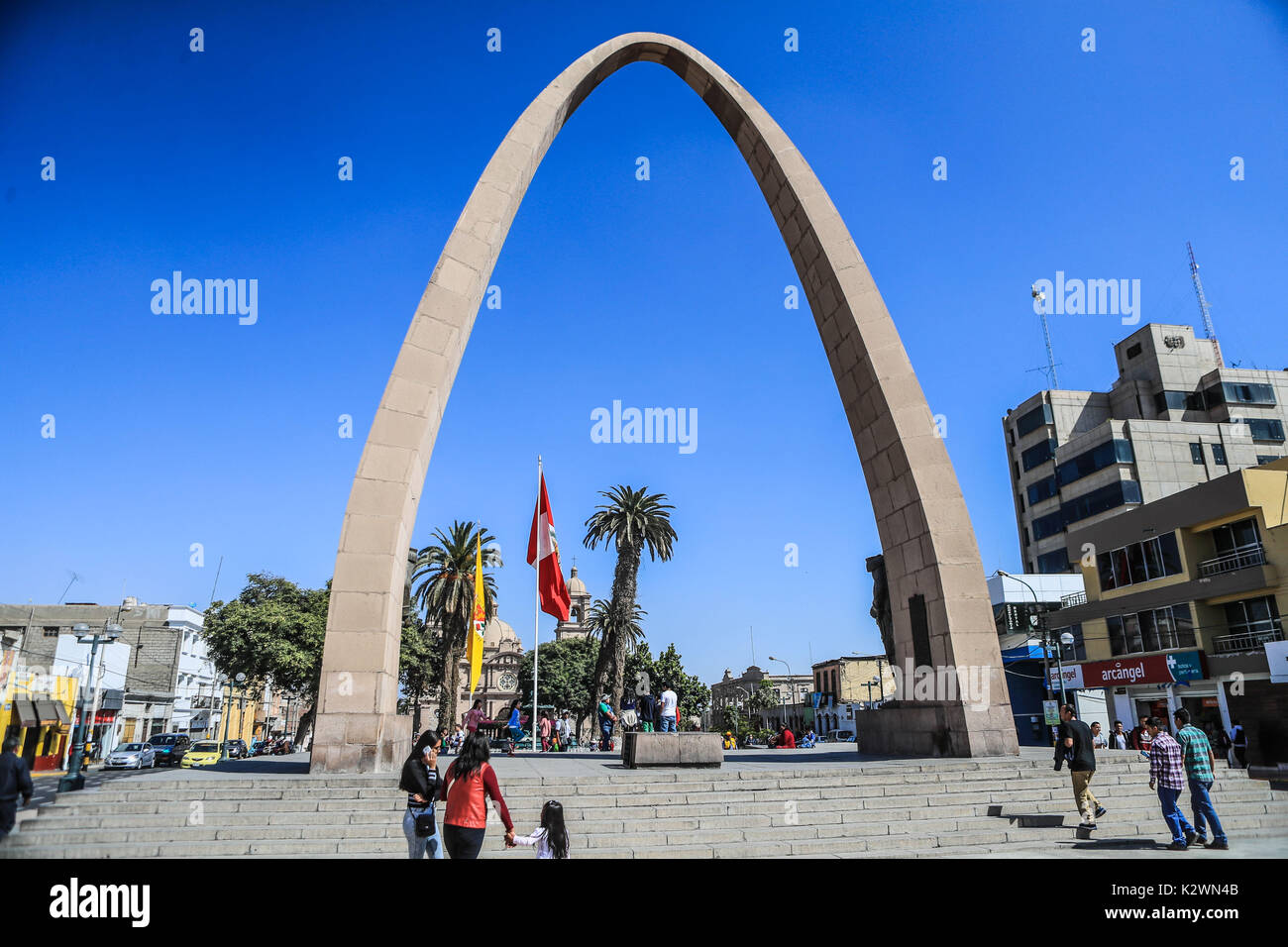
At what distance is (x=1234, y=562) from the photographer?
2834 centimetres

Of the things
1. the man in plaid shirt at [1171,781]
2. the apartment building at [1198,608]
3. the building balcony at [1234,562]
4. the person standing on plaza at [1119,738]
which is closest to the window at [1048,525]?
the apartment building at [1198,608]

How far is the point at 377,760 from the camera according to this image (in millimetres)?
13977

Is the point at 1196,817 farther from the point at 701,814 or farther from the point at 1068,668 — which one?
the point at 1068,668

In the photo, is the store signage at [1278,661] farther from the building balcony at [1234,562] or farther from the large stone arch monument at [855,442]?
the large stone arch monument at [855,442]

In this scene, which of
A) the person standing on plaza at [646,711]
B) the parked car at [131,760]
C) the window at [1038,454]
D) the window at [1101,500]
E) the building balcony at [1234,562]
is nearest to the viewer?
the person standing on plaza at [646,711]

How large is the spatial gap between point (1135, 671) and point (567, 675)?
55676mm

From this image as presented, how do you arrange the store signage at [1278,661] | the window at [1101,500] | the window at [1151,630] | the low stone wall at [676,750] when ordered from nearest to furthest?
the low stone wall at [676,750], the store signage at [1278,661], the window at [1151,630], the window at [1101,500]

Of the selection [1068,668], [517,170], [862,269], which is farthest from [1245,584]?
[517,170]

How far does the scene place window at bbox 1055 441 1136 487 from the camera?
154ft

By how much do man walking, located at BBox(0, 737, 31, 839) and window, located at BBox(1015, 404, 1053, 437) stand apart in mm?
60351

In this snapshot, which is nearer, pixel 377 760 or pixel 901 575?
pixel 377 760

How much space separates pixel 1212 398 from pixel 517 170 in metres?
51.1

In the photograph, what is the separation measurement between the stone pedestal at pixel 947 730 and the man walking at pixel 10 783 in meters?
14.9

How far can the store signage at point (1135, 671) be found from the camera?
96.4ft
